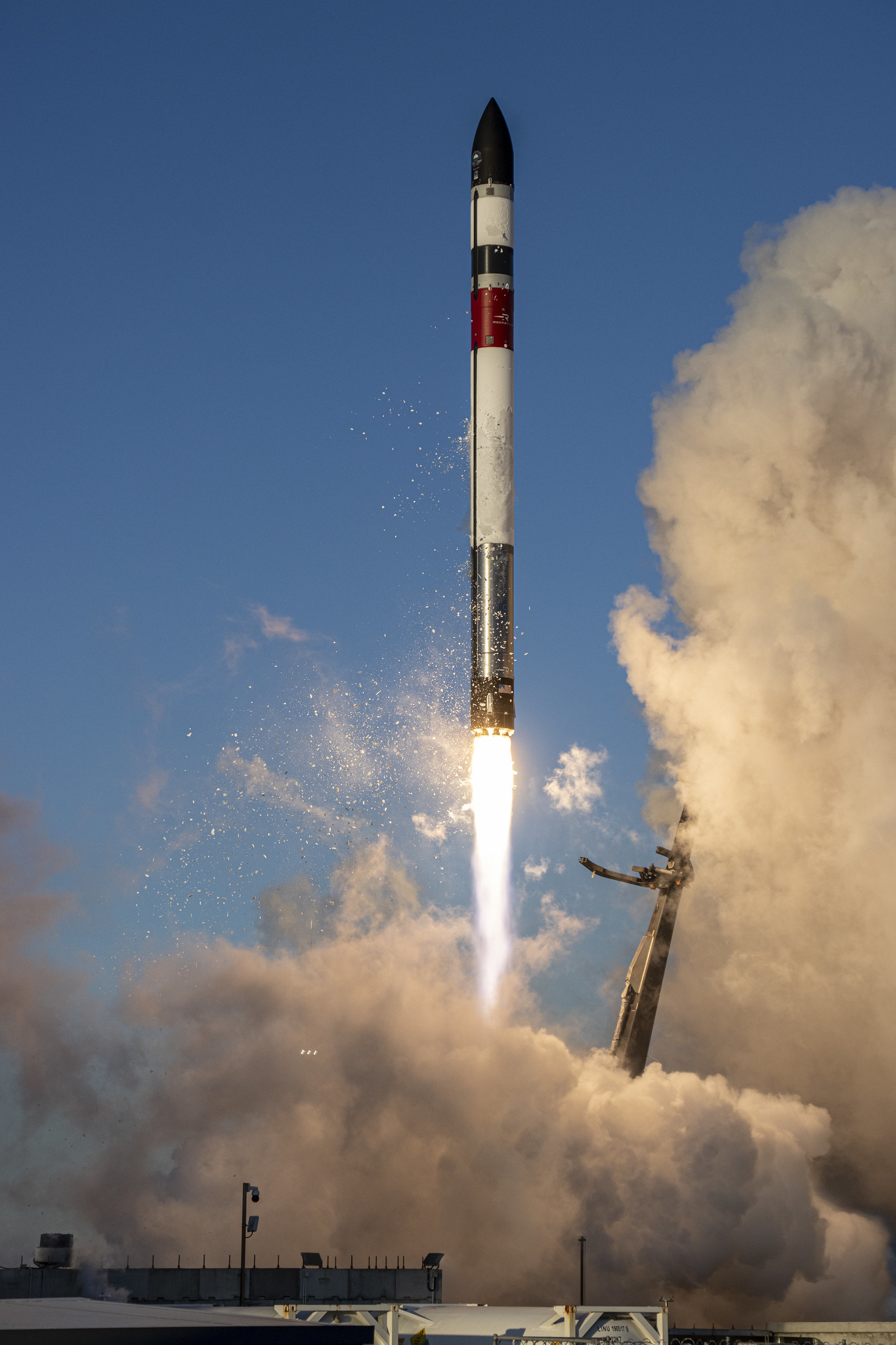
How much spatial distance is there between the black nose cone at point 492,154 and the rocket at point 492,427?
0.03 metres

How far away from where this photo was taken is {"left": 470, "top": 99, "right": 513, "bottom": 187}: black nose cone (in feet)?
209

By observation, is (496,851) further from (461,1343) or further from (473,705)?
(461,1343)

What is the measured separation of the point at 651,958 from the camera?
6438 centimetres

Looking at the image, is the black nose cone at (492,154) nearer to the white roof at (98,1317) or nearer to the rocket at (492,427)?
the rocket at (492,427)

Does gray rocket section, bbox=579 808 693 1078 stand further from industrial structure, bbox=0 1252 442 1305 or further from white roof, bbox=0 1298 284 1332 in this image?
white roof, bbox=0 1298 284 1332

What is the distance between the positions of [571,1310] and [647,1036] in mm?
36541

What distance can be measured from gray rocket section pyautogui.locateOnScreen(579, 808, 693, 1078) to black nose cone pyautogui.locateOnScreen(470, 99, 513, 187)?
2930cm

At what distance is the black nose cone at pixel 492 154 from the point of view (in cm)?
6362

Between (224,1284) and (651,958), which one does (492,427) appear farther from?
(224,1284)

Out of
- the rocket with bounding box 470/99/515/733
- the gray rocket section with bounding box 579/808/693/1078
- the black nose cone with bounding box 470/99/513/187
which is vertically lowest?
the gray rocket section with bounding box 579/808/693/1078

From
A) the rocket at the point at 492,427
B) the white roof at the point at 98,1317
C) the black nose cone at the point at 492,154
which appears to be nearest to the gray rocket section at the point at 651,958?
the rocket at the point at 492,427

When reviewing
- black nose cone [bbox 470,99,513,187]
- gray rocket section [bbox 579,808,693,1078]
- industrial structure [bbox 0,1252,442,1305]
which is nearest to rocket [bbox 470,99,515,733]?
black nose cone [bbox 470,99,513,187]

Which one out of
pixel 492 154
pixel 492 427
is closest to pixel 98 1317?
pixel 492 427

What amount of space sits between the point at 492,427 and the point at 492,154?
12.7 meters
